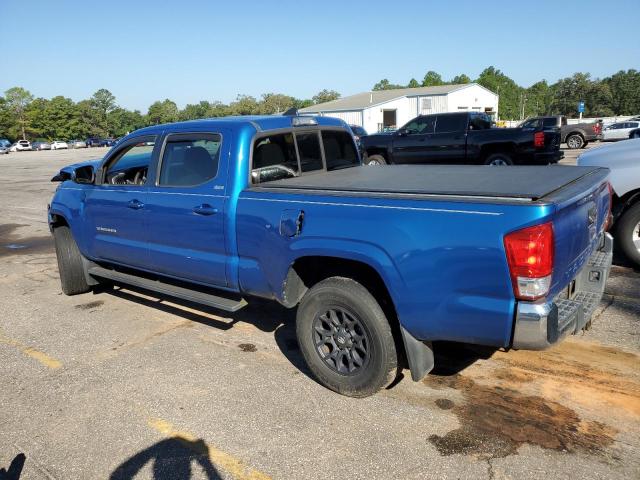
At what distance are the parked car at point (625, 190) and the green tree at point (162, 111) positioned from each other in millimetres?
107075

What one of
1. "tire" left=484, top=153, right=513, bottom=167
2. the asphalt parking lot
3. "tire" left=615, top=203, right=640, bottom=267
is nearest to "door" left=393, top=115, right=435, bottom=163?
"tire" left=484, top=153, right=513, bottom=167

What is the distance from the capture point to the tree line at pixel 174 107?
83625mm

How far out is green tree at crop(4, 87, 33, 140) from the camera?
292 feet

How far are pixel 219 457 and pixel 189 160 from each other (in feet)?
8.21

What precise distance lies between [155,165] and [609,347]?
4120 millimetres

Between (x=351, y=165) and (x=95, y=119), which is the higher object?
(x=95, y=119)

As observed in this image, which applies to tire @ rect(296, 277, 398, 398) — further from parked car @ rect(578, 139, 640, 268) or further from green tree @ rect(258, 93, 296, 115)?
green tree @ rect(258, 93, 296, 115)

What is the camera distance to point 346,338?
134 inches

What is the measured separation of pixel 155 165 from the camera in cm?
460

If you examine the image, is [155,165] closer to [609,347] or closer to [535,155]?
[609,347]

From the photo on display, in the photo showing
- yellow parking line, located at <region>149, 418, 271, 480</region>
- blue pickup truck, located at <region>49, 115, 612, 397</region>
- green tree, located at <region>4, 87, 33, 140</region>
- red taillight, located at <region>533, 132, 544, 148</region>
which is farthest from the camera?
green tree, located at <region>4, 87, 33, 140</region>

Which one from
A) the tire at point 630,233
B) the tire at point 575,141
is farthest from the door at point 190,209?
the tire at point 575,141

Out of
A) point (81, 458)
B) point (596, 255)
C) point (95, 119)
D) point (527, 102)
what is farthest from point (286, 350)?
point (527, 102)

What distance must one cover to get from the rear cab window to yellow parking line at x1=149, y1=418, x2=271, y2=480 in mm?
1873
